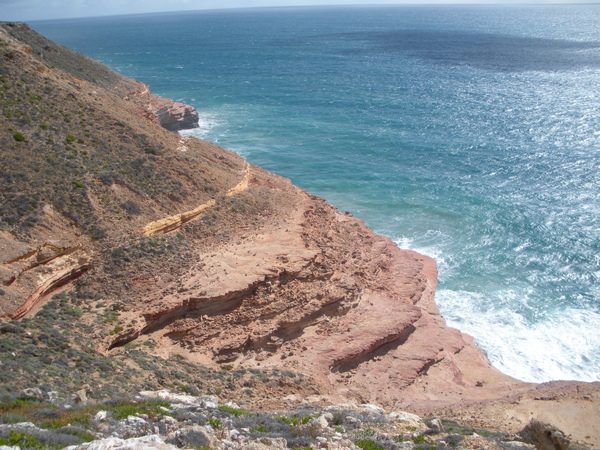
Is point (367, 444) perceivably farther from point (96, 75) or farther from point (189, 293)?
point (96, 75)

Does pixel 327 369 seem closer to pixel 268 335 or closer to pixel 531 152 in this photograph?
pixel 268 335

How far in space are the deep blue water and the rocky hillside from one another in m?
6.45

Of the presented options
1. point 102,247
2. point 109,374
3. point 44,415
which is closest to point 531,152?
point 102,247

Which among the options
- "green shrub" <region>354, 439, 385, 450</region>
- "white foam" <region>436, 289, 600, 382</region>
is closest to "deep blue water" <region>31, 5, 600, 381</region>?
"white foam" <region>436, 289, 600, 382</region>

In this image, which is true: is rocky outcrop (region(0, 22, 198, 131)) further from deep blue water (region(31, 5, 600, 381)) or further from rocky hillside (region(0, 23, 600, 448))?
rocky hillside (region(0, 23, 600, 448))

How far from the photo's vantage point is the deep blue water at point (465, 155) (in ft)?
126

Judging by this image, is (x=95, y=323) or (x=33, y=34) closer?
(x=95, y=323)

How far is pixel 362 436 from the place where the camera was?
17.9 metres

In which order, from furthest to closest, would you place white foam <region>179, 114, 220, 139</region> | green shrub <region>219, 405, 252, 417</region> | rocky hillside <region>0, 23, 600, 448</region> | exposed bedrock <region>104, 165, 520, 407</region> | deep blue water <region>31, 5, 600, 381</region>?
white foam <region>179, 114, 220, 139</region> < deep blue water <region>31, 5, 600, 381</region> < exposed bedrock <region>104, 165, 520, 407</region> < rocky hillside <region>0, 23, 600, 448</region> < green shrub <region>219, 405, 252, 417</region>

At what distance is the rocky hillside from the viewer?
2366 cm

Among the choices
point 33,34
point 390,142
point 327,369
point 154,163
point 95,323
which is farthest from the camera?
point 390,142

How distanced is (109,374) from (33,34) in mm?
49767

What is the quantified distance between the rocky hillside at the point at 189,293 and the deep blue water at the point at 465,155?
645 cm

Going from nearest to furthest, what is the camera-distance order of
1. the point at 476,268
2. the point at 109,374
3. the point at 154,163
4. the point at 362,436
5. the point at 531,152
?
the point at 362,436, the point at 109,374, the point at 154,163, the point at 476,268, the point at 531,152
